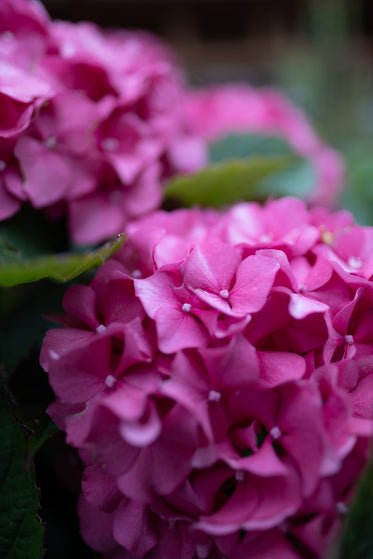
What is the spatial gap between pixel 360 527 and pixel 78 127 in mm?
413

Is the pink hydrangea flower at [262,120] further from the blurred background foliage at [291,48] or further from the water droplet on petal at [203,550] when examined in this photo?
the water droplet on petal at [203,550]

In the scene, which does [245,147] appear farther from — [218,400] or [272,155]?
[218,400]

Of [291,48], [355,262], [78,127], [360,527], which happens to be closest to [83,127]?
[78,127]

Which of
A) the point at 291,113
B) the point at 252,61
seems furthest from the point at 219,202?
the point at 252,61

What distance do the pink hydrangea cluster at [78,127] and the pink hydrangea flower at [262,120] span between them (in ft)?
0.87

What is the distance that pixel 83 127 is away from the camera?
0.54 metres

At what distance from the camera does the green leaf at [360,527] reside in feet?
1.07

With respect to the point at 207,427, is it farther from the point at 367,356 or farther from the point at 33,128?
the point at 33,128

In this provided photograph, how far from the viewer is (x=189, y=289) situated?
401 millimetres

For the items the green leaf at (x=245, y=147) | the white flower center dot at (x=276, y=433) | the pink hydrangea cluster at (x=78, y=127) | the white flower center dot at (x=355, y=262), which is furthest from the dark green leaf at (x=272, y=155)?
the white flower center dot at (x=276, y=433)

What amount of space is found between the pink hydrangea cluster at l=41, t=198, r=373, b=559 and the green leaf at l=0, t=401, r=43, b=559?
4cm

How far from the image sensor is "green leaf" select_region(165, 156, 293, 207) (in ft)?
2.01

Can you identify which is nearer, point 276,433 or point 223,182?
point 276,433

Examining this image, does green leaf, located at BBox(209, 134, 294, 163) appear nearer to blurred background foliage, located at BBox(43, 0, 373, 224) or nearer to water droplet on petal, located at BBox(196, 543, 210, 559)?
blurred background foliage, located at BBox(43, 0, 373, 224)
